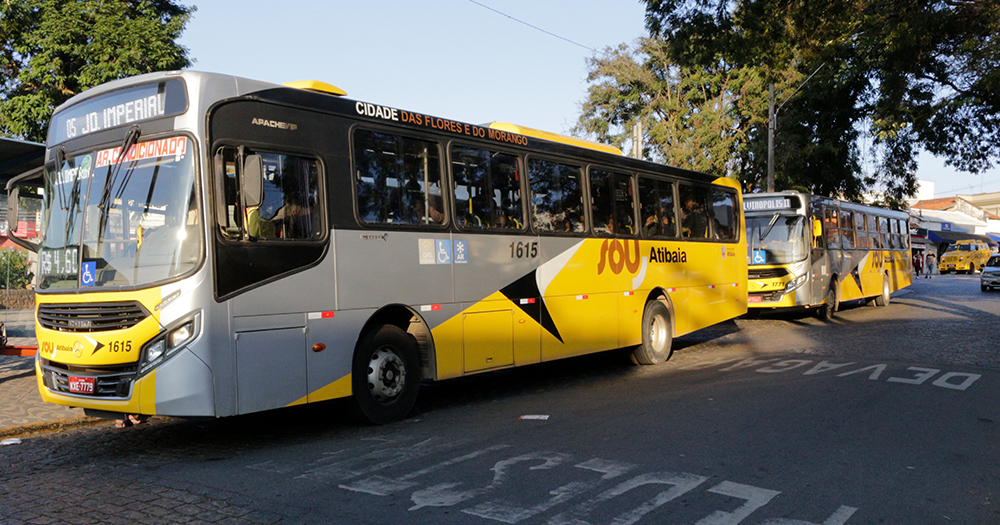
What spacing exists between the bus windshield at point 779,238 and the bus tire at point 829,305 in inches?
76.9

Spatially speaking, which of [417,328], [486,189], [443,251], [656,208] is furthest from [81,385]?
[656,208]

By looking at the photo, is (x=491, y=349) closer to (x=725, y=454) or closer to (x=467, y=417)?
(x=467, y=417)

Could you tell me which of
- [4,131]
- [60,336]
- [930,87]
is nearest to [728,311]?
[60,336]

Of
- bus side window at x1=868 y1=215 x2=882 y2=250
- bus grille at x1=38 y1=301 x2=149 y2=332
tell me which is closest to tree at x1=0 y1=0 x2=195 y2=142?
bus grille at x1=38 y1=301 x2=149 y2=332

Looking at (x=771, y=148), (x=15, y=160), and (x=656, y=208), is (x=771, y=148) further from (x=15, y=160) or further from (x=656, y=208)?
(x=15, y=160)

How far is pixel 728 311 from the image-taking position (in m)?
15.1

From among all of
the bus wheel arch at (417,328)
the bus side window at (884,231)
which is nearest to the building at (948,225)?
the bus side window at (884,231)

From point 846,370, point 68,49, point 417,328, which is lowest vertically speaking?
point 846,370

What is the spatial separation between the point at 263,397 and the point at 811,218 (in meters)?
16.2

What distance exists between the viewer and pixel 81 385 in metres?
6.77

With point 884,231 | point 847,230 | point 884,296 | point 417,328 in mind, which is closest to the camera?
point 417,328

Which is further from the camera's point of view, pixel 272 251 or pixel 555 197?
pixel 555 197

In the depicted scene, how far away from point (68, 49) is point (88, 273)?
16398 millimetres

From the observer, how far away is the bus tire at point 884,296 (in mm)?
24766
